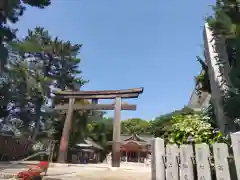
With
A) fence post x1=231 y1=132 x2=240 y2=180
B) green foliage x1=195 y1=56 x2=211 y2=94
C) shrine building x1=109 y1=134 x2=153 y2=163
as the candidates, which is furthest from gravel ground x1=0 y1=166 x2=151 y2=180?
shrine building x1=109 y1=134 x2=153 y2=163

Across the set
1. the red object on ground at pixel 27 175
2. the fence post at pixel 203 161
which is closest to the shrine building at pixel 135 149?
the red object on ground at pixel 27 175

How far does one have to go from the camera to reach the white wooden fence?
2.83m

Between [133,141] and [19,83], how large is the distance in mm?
18849

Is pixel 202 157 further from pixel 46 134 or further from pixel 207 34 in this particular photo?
pixel 46 134

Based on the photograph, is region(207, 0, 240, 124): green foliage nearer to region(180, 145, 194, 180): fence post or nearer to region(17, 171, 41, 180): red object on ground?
region(180, 145, 194, 180): fence post

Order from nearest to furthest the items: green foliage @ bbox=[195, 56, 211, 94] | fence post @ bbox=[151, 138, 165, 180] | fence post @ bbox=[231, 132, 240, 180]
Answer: fence post @ bbox=[231, 132, 240, 180] < fence post @ bbox=[151, 138, 165, 180] < green foliage @ bbox=[195, 56, 211, 94]

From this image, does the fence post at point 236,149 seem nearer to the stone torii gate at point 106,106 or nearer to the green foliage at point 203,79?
the green foliage at point 203,79

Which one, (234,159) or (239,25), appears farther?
(239,25)

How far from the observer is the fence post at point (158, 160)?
3.45 m

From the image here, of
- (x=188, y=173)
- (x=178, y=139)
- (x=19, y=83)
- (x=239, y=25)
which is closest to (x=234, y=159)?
(x=188, y=173)

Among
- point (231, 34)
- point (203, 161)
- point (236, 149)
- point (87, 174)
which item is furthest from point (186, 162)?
point (231, 34)

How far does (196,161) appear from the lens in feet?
10.2

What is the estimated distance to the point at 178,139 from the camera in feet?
11.9

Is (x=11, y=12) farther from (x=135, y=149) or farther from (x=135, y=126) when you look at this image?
(x=135, y=126)
